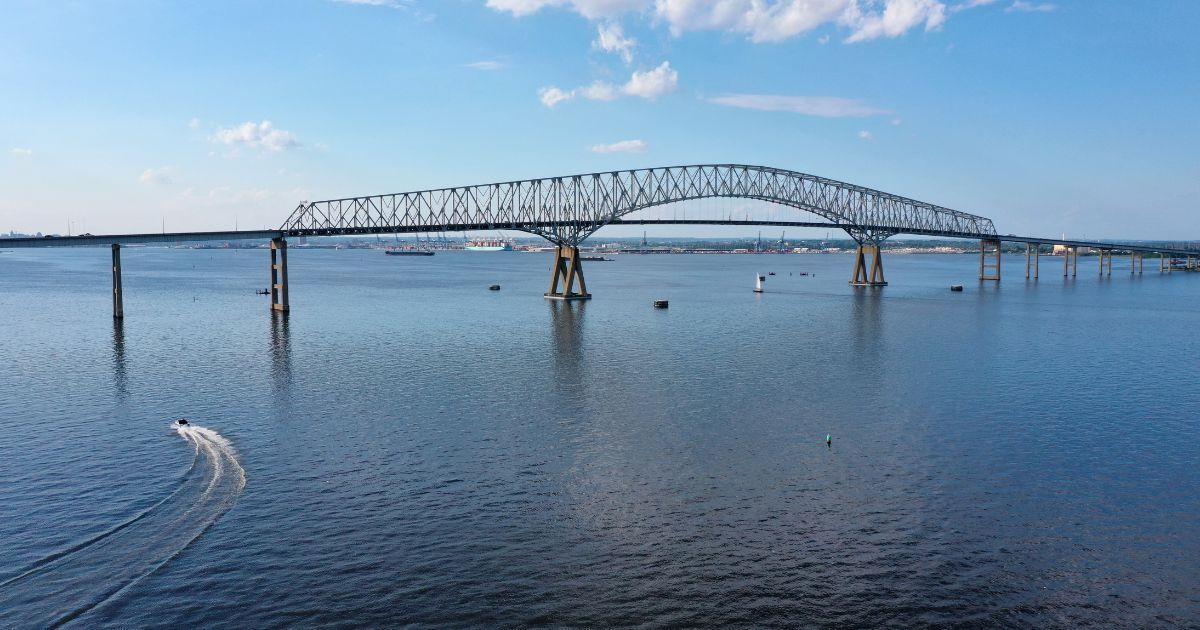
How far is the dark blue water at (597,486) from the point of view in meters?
23.2

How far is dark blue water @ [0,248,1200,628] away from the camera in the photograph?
23.2 m

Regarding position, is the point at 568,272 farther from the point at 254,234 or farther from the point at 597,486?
the point at 597,486

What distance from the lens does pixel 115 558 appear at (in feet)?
82.7

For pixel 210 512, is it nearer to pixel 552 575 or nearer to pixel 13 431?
pixel 552 575

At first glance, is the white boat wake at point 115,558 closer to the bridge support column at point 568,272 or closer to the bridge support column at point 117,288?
the bridge support column at point 117,288

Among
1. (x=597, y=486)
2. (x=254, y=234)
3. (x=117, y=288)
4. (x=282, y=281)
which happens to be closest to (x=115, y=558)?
(x=597, y=486)

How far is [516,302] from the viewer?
412 ft

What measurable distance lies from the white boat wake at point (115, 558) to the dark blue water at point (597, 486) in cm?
11

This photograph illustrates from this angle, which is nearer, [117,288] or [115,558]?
[115,558]

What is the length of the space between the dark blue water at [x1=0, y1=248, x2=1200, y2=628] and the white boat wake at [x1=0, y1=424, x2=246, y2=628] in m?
0.11

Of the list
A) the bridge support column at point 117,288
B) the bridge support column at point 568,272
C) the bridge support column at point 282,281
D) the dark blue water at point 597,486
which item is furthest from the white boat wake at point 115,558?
the bridge support column at point 568,272

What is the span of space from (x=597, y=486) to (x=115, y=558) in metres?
16.5

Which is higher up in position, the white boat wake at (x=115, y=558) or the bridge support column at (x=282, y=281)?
the bridge support column at (x=282, y=281)

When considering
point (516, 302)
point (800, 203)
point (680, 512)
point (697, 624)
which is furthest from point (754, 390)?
point (800, 203)
